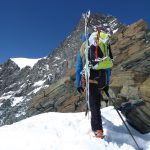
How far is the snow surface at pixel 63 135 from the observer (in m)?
9.63

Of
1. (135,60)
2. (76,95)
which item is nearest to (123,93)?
(135,60)

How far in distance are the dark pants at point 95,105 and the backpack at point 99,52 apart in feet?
2.04

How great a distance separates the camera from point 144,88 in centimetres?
1388

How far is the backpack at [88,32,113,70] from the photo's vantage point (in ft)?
36.2

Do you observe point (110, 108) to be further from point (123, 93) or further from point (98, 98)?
point (98, 98)

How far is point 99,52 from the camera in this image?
1112cm

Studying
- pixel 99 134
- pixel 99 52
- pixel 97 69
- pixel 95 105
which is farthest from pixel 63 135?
pixel 99 52

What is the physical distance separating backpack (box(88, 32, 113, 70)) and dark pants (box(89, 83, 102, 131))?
62cm

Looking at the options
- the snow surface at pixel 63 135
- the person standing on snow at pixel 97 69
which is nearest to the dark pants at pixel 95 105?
the person standing on snow at pixel 97 69

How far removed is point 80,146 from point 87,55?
2.75 m

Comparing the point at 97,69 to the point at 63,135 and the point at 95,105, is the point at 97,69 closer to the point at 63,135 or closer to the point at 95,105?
the point at 95,105

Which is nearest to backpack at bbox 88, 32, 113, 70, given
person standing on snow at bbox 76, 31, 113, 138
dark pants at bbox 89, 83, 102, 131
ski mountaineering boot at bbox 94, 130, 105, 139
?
person standing on snow at bbox 76, 31, 113, 138

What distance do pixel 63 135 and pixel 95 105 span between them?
4.41ft

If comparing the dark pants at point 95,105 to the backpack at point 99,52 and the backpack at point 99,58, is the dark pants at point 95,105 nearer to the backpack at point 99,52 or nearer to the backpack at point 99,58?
the backpack at point 99,58
